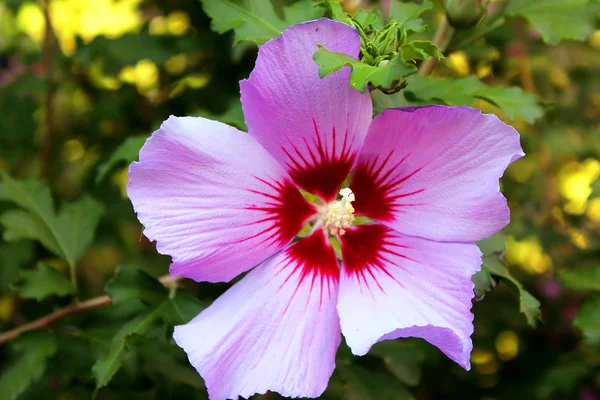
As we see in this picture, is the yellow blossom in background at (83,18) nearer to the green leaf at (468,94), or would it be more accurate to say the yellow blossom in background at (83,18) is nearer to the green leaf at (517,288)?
the green leaf at (468,94)

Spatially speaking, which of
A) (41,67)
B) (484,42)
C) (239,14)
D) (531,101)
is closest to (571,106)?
(484,42)

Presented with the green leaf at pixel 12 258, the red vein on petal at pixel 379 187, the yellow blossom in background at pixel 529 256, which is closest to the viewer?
the red vein on petal at pixel 379 187

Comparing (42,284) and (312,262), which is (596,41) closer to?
(312,262)

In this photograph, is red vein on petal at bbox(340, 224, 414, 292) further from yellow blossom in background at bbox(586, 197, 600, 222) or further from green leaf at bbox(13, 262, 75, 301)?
yellow blossom in background at bbox(586, 197, 600, 222)

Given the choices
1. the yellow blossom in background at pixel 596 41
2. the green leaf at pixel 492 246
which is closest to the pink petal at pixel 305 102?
the green leaf at pixel 492 246

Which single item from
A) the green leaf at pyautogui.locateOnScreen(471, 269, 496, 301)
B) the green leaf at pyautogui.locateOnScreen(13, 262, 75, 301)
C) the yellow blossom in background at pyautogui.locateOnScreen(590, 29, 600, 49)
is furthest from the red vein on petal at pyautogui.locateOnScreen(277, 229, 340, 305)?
the yellow blossom in background at pyautogui.locateOnScreen(590, 29, 600, 49)

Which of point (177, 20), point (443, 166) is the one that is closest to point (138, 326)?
point (443, 166)
